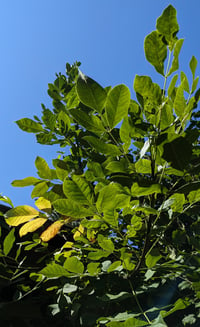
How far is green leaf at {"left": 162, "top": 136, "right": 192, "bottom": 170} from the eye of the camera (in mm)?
600

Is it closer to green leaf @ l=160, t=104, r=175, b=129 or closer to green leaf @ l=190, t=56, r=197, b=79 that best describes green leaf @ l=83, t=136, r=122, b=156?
green leaf @ l=160, t=104, r=175, b=129

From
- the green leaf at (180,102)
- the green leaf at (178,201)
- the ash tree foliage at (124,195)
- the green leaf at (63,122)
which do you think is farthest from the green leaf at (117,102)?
the green leaf at (63,122)

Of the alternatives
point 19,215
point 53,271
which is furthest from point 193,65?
point 19,215

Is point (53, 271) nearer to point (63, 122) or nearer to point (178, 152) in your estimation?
point (178, 152)

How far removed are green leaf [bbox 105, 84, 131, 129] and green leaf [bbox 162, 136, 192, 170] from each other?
118 millimetres

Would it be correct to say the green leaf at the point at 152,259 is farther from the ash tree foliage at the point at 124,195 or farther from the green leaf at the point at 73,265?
the green leaf at the point at 73,265

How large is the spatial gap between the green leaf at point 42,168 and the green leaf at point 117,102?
1.29ft

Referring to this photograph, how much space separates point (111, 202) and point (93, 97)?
23cm

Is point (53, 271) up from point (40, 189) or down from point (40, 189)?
down

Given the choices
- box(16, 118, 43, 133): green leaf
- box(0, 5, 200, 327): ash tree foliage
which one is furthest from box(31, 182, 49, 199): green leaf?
box(16, 118, 43, 133): green leaf

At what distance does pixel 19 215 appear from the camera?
100cm

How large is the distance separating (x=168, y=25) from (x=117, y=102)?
185mm

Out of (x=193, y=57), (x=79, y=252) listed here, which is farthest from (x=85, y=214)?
(x=79, y=252)

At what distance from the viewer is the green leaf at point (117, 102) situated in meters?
0.63
